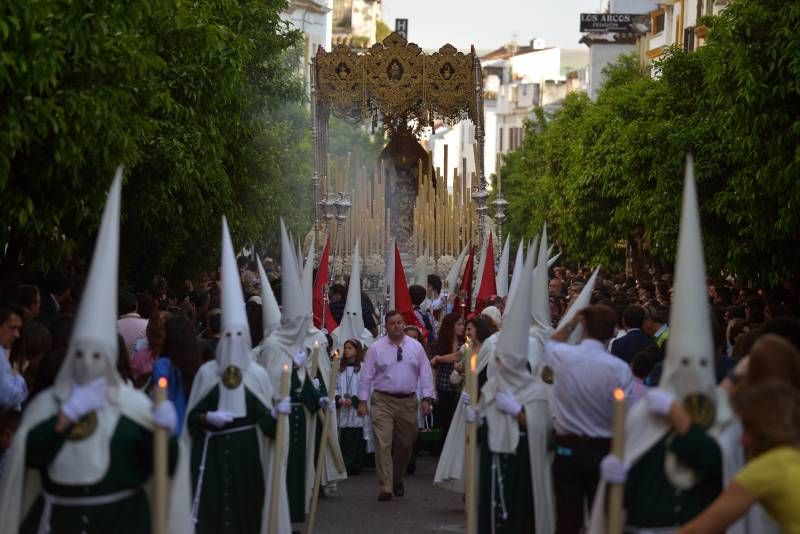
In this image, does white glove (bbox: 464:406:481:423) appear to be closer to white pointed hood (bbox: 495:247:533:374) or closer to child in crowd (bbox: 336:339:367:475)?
white pointed hood (bbox: 495:247:533:374)

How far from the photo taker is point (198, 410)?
10680 mm

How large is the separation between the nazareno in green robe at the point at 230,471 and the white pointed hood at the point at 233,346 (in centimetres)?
14

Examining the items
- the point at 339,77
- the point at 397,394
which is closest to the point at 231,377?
the point at 397,394

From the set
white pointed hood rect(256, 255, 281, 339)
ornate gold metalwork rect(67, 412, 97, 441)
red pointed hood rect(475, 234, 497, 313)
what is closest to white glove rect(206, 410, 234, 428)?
white pointed hood rect(256, 255, 281, 339)

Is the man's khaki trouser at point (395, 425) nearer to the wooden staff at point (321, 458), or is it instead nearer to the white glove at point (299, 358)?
the wooden staff at point (321, 458)

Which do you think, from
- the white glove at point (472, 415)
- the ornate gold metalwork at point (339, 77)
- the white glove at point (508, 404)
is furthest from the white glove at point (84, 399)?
the ornate gold metalwork at point (339, 77)

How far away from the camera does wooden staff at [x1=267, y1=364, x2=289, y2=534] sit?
33.9 ft

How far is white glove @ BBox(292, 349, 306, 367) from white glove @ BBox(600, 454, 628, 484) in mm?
5415

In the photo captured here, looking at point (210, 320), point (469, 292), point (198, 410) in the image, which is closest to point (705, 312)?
point (198, 410)

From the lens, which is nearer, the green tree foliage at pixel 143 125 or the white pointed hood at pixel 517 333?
the white pointed hood at pixel 517 333

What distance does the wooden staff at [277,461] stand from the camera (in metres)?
10.3

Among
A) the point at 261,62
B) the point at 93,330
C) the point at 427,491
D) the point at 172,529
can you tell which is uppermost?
the point at 261,62

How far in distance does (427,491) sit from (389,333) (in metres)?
1.53

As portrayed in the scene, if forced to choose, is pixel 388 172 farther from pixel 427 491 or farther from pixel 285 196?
pixel 427 491
